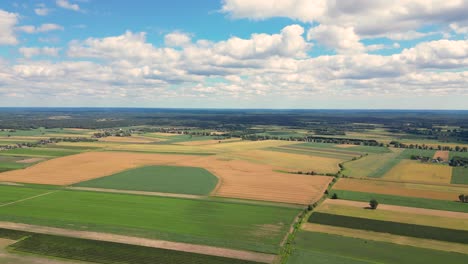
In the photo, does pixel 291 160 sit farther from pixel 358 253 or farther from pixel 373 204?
pixel 358 253

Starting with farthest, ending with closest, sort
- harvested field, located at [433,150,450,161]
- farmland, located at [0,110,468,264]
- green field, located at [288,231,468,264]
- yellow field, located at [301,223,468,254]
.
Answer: harvested field, located at [433,150,450,161] → yellow field, located at [301,223,468,254] → farmland, located at [0,110,468,264] → green field, located at [288,231,468,264]

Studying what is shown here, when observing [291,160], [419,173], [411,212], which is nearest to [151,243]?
[411,212]

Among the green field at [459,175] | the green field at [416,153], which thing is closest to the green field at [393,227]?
the green field at [459,175]

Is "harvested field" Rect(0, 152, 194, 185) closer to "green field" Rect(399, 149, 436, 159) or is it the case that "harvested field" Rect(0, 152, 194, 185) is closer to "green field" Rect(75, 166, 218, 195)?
"green field" Rect(75, 166, 218, 195)

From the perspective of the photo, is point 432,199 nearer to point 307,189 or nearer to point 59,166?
point 307,189

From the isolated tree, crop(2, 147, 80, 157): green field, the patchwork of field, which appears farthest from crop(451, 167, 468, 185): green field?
crop(2, 147, 80, 157): green field
